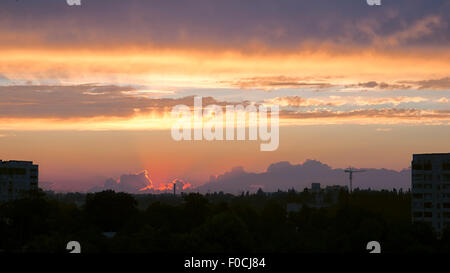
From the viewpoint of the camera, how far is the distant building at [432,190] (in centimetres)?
10950

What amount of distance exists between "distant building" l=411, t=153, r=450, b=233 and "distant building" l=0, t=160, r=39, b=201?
8625 centimetres

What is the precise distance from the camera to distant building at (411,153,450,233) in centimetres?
10950

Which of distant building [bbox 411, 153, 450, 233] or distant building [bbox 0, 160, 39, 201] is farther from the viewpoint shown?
distant building [bbox 0, 160, 39, 201]

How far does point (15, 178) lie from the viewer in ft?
514

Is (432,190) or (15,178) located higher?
(432,190)

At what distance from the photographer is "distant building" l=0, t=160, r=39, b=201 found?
154 metres

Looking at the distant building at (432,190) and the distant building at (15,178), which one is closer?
the distant building at (432,190)

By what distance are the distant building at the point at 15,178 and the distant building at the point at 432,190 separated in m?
86.3

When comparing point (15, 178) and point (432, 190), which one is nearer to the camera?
point (432, 190)

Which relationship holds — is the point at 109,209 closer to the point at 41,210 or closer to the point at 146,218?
the point at 146,218

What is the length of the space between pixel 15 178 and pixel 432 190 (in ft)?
308

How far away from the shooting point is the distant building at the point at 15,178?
15388 centimetres
